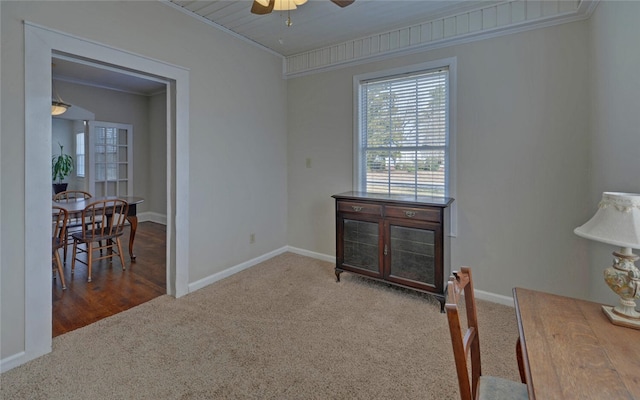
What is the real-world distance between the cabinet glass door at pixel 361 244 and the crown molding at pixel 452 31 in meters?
1.91

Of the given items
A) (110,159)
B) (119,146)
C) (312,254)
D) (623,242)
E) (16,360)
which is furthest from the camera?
(119,146)

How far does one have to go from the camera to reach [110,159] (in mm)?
6023

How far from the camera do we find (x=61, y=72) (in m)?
4.81

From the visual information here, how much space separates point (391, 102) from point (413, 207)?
1303mm

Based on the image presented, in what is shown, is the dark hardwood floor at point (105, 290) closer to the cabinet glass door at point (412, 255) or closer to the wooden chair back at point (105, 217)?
the wooden chair back at point (105, 217)

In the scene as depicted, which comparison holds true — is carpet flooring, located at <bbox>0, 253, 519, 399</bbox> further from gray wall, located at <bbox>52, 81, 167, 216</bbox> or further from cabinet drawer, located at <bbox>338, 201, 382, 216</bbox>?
gray wall, located at <bbox>52, 81, 167, 216</bbox>

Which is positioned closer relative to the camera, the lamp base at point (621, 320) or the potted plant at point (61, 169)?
the lamp base at point (621, 320)

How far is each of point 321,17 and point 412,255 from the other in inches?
98.4

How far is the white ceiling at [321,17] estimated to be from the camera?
2.70 m

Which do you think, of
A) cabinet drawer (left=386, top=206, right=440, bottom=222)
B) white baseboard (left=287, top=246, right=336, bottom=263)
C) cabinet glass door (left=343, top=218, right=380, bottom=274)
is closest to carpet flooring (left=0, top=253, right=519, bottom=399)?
cabinet glass door (left=343, top=218, right=380, bottom=274)

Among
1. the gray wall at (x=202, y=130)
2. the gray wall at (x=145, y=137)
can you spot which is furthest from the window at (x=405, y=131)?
the gray wall at (x=145, y=137)

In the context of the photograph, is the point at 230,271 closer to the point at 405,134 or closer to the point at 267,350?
the point at 267,350

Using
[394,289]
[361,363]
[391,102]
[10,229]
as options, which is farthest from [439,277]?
[10,229]

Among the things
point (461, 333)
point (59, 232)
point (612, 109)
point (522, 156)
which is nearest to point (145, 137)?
point (59, 232)
